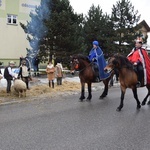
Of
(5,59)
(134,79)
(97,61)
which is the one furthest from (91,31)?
(134,79)

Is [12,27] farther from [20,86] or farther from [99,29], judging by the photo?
[20,86]

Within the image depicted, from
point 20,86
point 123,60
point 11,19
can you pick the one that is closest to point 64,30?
point 11,19

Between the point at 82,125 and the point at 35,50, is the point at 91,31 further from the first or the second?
the point at 82,125

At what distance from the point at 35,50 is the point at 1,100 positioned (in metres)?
11.3

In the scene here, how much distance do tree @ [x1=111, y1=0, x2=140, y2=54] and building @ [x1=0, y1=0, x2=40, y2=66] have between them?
26.3 feet

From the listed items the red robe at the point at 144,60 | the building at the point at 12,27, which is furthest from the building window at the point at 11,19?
the red robe at the point at 144,60

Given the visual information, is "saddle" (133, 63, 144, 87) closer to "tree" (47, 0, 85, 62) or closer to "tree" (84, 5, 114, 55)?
"tree" (47, 0, 85, 62)

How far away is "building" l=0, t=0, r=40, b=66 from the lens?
28266mm

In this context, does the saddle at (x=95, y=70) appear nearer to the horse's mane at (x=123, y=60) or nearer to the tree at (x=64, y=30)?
the horse's mane at (x=123, y=60)

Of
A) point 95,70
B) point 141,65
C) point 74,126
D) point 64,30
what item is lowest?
point 74,126

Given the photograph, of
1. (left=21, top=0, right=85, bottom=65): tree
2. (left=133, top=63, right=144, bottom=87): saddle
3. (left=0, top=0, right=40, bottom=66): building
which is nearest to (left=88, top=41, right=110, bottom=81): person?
(left=133, top=63, right=144, bottom=87): saddle

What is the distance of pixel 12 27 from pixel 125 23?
11.2m

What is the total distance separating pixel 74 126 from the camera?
22.0 ft

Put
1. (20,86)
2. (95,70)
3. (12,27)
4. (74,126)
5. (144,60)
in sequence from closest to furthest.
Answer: (74,126) → (144,60) → (95,70) → (20,86) → (12,27)
